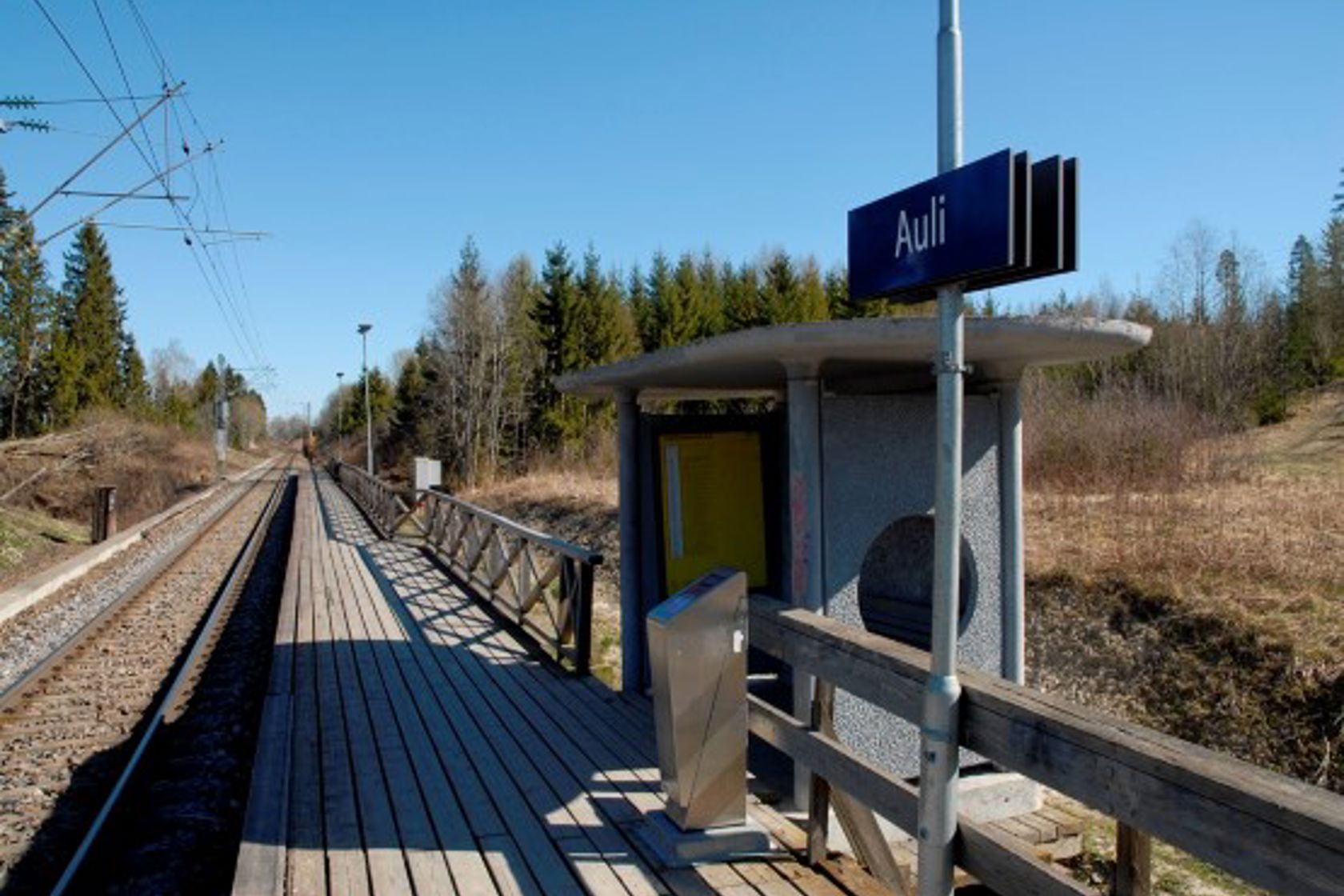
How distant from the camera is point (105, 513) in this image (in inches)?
874

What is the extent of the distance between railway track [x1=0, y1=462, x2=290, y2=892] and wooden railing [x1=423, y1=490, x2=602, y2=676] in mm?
3001

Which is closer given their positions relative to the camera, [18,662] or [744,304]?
[18,662]

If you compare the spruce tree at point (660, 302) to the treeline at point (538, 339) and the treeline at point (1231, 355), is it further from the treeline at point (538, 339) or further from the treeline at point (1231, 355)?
the treeline at point (1231, 355)

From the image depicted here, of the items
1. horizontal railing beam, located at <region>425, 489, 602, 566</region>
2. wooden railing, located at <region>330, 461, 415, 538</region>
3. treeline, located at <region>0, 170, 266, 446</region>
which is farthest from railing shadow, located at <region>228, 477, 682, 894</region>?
treeline, located at <region>0, 170, 266, 446</region>

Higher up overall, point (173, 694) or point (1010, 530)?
point (1010, 530)

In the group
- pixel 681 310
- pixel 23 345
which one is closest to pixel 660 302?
pixel 681 310

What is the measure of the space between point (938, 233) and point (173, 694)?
313 inches

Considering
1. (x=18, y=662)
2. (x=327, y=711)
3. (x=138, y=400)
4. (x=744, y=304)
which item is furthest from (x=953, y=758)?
(x=138, y=400)

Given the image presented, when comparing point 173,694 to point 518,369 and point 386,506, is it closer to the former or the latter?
point 386,506

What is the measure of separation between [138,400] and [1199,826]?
69.4m

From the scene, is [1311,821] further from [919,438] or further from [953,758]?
[919,438]

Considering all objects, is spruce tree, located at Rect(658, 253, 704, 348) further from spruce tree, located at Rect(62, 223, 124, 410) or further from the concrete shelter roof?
the concrete shelter roof

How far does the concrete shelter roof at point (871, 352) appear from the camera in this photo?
12.9ft

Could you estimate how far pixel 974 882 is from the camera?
4789 millimetres
